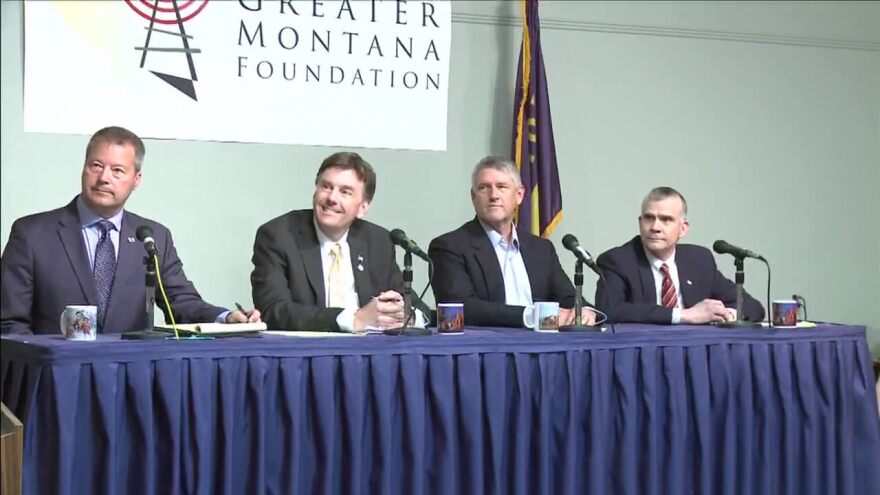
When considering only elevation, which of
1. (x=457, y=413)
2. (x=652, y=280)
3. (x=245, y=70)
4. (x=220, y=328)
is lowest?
(x=457, y=413)

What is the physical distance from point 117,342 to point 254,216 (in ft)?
7.95

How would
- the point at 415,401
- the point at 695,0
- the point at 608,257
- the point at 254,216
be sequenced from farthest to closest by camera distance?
the point at 695,0 → the point at 254,216 → the point at 608,257 → the point at 415,401

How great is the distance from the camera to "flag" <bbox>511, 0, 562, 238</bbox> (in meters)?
5.09

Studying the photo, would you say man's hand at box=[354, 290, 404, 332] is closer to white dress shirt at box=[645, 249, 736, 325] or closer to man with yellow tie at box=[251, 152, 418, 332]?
man with yellow tie at box=[251, 152, 418, 332]

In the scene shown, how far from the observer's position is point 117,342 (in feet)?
8.74

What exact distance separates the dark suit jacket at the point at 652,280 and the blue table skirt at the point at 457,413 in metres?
0.61

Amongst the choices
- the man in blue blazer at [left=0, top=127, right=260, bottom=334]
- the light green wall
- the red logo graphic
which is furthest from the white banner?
the man in blue blazer at [left=0, top=127, right=260, bottom=334]

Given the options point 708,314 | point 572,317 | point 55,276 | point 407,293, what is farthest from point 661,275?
point 55,276

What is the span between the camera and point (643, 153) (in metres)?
5.68

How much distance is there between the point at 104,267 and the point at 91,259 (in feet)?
0.14

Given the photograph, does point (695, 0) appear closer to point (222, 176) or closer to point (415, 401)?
point (222, 176)

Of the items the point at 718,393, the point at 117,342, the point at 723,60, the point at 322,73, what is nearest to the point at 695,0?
the point at 723,60

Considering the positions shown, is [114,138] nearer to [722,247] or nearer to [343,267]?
[343,267]

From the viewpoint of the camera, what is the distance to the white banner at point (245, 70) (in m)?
4.61
